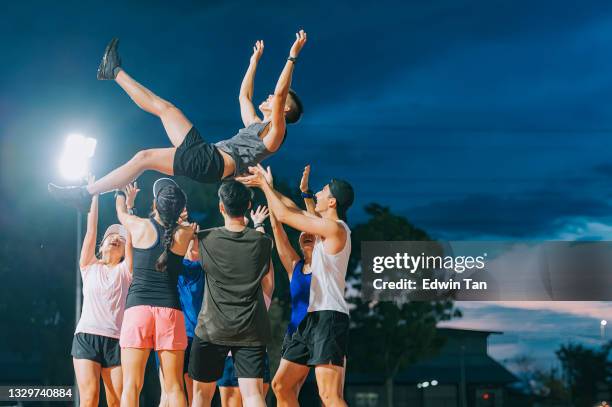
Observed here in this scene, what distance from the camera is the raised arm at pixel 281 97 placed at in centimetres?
798

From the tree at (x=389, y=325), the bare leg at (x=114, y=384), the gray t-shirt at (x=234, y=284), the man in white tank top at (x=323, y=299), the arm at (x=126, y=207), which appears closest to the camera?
the gray t-shirt at (x=234, y=284)

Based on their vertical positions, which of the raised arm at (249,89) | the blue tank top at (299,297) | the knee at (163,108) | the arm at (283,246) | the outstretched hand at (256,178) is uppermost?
the raised arm at (249,89)

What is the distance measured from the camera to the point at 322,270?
807 centimetres

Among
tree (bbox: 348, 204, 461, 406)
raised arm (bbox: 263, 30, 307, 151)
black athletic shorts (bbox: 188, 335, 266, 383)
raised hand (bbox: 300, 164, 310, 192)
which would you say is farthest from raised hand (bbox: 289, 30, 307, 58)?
tree (bbox: 348, 204, 461, 406)

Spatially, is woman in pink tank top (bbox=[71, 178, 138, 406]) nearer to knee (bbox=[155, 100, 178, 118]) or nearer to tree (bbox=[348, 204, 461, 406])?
knee (bbox=[155, 100, 178, 118])

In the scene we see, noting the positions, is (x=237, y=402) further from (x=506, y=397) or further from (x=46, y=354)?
(x=506, y=397)

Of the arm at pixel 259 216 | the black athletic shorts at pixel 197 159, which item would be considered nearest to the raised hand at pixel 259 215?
the arm at pixel 259 216

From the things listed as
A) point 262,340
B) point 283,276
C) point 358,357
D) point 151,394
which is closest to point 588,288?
point 283,276

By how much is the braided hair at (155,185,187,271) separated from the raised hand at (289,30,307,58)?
5.45 feet

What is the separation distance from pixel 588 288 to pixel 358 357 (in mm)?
15905

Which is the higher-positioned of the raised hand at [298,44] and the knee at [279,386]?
the raised hand at [298,44]

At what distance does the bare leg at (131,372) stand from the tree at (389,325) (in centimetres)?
3012

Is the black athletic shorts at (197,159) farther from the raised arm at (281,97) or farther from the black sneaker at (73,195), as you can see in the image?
the black sneaker at (73,195)

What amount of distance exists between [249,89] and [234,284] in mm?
2902
